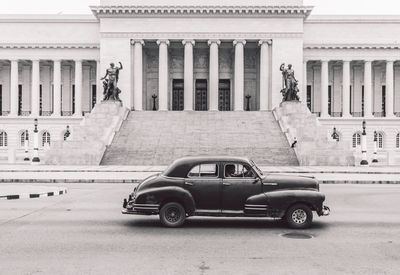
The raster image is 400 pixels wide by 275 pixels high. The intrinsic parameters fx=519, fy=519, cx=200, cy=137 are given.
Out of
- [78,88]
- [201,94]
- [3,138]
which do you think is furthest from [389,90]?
[3,138]

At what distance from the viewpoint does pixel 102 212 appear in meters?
13.5

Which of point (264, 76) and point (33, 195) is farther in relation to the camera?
point (264, 76)

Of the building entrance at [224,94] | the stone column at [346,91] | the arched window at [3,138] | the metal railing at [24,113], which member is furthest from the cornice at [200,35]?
the arched window at [3,138]

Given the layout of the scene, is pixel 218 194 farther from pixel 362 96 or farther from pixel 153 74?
pixel 362 96

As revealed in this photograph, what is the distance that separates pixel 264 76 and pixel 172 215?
48056 mm

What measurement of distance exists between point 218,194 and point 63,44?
55838mm

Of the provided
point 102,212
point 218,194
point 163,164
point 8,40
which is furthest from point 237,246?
point 8,40

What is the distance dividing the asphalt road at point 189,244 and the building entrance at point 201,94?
1961 inches

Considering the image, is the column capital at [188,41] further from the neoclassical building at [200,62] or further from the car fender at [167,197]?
the car fender at [167,197]

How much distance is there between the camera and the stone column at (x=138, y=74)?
58281 millimetres

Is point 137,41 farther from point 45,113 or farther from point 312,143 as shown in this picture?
point 312,143

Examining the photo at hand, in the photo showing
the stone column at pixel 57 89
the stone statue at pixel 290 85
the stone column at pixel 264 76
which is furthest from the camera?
the stone column at pixel 57 89

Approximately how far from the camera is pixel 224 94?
211ft

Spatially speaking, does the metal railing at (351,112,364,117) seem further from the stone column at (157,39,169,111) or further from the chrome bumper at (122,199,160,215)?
the chrome bumper at (122,199,160,215)
